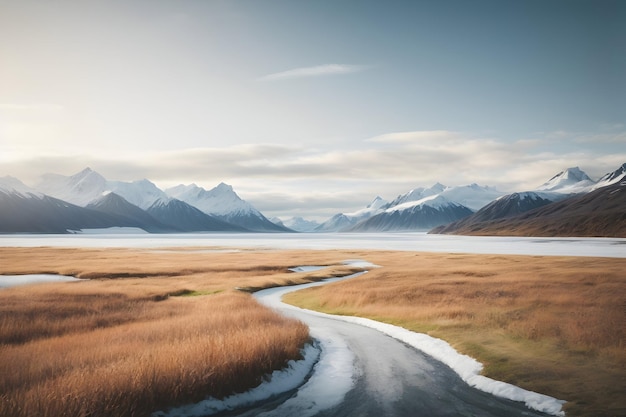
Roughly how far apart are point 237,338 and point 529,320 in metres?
19.4

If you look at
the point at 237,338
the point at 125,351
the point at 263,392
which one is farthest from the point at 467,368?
the point at 125,351

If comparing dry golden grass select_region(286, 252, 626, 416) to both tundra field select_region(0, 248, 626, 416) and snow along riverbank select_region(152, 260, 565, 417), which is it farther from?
snow along riverbank select_region(152, 260, 565, 417)

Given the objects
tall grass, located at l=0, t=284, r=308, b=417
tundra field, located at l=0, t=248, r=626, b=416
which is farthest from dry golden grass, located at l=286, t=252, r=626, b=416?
tall grass, located at l=0, t=284, r=308, b=417

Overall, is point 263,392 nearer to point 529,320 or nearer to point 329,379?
point 329,379

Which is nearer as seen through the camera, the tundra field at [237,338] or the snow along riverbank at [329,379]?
the tundra field at [237,338]

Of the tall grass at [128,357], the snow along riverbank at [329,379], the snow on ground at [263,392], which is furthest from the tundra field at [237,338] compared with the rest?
the snow along riverbank at [329,379]

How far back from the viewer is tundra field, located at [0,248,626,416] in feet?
43.9

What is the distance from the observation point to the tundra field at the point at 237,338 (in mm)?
13383

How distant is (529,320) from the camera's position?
2750cm

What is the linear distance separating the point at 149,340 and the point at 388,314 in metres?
19.9

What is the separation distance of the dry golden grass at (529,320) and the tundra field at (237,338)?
87 mm

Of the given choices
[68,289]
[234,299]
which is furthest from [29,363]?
[68,289]

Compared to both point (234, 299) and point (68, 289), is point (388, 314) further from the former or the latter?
point (68, 289)

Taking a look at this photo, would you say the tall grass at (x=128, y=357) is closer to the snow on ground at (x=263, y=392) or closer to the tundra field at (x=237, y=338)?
the tundra field at (x=237, y=338)
